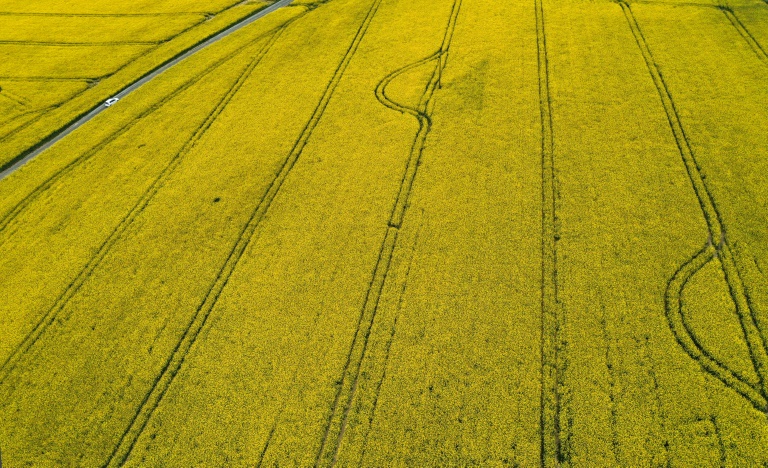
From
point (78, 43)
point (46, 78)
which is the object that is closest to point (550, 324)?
point (46, 78)

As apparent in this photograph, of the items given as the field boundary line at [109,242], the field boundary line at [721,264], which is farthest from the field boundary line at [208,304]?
the field boundary line at [721,264]

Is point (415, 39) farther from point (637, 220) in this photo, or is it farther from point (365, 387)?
point (365, 387)

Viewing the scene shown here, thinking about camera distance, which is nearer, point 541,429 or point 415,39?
point 541,429

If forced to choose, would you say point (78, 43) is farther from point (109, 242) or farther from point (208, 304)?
point (208, 304)

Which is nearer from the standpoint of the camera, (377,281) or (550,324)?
(550,324)

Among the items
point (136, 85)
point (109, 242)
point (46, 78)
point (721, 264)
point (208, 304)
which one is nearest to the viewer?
point (721, 264)

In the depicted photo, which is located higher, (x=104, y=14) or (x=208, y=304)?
(x=104, y=14)

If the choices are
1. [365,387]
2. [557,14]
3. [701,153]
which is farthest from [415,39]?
[365,387]
